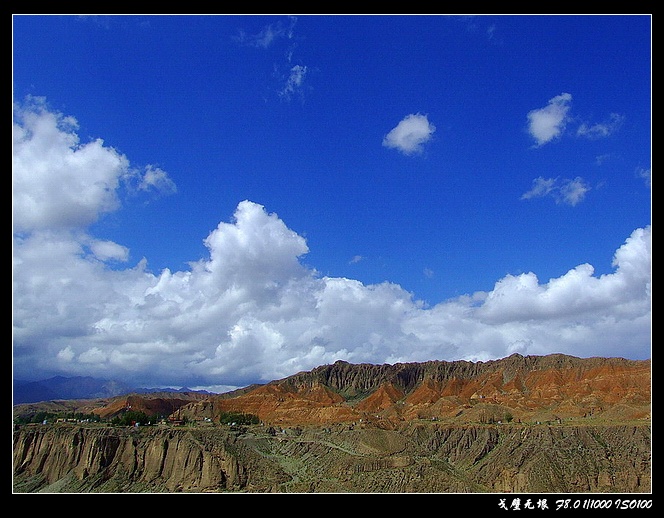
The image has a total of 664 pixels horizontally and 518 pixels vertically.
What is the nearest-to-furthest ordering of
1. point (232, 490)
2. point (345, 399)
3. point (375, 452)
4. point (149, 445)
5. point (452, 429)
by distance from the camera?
point (232, 490), point (149, 445), point (375, 452), point (452, 429), point (345, 399)

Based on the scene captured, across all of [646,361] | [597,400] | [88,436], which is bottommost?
[88,436]

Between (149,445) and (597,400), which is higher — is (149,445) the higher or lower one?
the lower one

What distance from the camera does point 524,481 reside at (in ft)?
222

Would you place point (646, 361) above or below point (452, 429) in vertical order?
above

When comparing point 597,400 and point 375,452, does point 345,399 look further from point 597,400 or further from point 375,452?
point 375,452

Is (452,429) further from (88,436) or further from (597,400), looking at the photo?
(88,436)

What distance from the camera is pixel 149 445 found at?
72.4 meters

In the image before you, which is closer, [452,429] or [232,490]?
[232,490]

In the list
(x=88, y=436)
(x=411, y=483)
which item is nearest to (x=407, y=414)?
(x=411, y=483)

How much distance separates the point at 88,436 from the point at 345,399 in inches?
5251

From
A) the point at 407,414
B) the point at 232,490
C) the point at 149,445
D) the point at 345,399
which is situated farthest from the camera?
the point at 345,399

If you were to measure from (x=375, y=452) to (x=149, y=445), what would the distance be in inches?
1331

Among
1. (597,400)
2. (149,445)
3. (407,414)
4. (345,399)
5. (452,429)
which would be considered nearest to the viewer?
(149,445)

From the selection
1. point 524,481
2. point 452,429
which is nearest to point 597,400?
point 452,429
